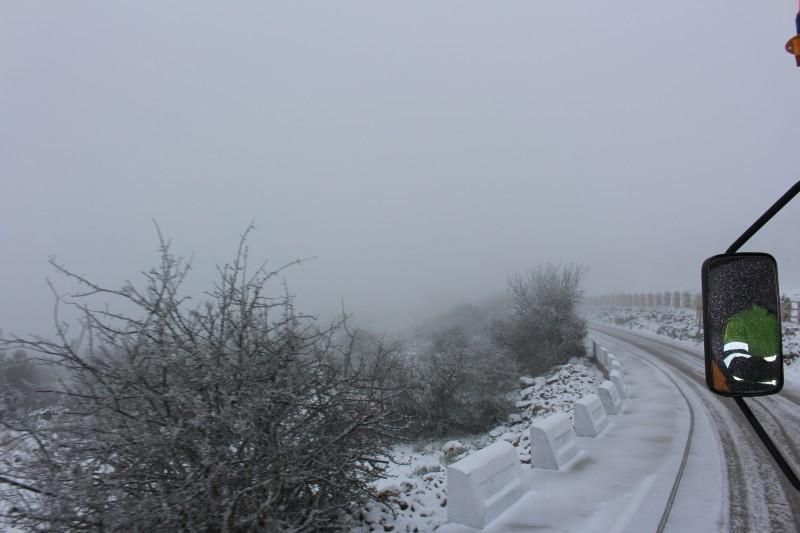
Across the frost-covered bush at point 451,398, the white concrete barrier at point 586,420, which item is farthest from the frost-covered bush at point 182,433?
the frost-covered bush at point 451,398

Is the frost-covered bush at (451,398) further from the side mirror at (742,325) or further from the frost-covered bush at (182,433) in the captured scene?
the side mirror at (742,325)

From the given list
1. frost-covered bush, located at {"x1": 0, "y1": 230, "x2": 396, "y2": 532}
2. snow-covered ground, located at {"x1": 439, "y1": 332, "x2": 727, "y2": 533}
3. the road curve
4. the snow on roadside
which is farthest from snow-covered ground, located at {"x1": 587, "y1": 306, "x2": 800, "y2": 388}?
frost-covered bush, located at {"x1": 0, "y1": 230, "x2": 396, "y2": 532}

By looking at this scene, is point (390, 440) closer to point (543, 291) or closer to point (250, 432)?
point (250, 432)

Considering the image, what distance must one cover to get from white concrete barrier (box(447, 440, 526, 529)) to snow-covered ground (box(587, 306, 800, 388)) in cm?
1331

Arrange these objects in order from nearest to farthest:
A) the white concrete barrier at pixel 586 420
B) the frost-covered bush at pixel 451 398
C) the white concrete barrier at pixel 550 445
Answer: the white concrete barrier at pixel 550 445 → the white concrete barrier at pixel 586 420 → the frost-covered bush at pixel 451 398

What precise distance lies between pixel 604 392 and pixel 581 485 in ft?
17.7

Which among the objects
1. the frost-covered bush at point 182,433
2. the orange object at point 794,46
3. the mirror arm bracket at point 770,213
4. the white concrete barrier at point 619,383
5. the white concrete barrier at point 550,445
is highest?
the orange object at point 794,46

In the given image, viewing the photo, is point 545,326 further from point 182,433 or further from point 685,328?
point 182,433

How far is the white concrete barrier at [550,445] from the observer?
7.48 meters

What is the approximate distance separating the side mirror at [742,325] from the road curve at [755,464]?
4276 millimetres

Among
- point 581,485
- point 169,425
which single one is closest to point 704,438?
point 581,485

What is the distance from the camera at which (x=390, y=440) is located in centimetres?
611

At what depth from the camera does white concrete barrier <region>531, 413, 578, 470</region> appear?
7.48 m

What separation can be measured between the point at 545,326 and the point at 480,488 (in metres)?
19.8
